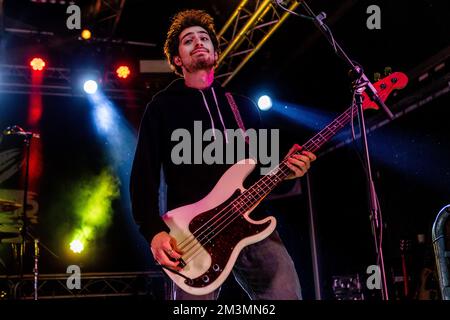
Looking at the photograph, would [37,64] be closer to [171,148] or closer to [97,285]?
[97,285]

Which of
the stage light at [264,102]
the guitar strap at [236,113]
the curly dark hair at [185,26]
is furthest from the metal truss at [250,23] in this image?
the guitar strap at [236,113]

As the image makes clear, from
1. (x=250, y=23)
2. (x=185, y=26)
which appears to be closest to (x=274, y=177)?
(x=185, y=26)

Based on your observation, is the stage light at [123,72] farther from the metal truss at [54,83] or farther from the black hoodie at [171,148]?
the black hoodie at [171,148]

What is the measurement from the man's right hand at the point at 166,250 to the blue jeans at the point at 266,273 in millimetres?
149

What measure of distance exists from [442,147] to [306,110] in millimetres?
2432

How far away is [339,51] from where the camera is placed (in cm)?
295

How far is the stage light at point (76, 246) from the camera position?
836 cm

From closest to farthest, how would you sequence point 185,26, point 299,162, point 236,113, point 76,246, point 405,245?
point 299,162, point 236,113, point 185,26, point 405,245, point 76,246

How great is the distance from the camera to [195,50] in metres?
3.29

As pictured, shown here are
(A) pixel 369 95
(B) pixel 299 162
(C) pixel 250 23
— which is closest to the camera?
(B) pixel 299 162

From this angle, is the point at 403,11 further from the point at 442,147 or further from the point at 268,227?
the point at 268,227

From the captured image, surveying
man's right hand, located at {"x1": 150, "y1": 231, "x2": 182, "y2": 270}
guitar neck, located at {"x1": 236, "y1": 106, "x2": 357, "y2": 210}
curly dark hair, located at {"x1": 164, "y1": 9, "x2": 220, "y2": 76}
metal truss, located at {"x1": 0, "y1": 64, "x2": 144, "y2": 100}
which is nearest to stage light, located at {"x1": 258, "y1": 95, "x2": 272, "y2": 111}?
metal truss, located at {"x1": 0, "y1": 64, "x2": 144, "y2": 100}

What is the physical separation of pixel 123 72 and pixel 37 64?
1.29m

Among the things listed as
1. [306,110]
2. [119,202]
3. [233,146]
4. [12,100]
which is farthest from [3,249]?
[233,146]
